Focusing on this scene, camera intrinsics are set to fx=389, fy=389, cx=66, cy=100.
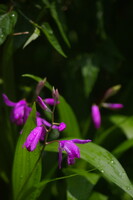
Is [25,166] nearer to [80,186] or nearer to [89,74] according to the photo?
[80,186]

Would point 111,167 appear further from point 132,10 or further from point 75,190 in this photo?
point 132,10

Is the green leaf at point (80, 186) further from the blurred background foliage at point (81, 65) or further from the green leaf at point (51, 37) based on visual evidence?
the green leaf at point (51, 37)

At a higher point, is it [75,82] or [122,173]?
[122,173]

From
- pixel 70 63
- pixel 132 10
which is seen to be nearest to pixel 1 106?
pixel 70 63

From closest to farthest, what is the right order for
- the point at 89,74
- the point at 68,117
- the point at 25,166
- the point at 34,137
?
1. the point at 34,137
2. the point at 25,166
3. the point at 68,117
4. the point at 89,74

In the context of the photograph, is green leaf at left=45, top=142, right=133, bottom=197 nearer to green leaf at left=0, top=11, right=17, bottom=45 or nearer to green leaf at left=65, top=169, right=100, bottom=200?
green leaf at left=65, top=169, right=100, bottom=200

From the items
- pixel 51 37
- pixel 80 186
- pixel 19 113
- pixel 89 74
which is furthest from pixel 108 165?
pixel 89 74

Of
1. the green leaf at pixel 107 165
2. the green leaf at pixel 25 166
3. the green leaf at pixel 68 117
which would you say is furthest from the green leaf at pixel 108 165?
the green leaf at pixel 68 117
